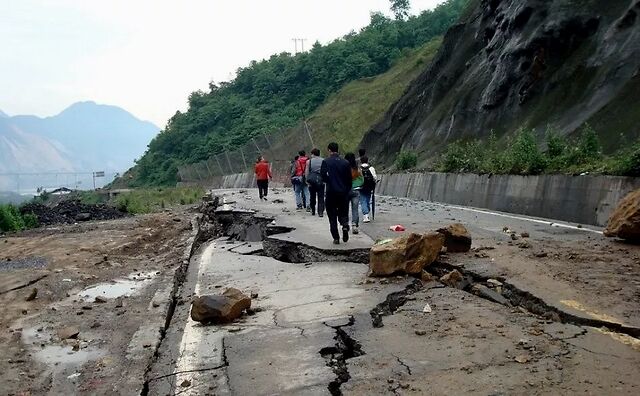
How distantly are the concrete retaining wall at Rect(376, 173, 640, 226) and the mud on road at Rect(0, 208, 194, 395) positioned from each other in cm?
878

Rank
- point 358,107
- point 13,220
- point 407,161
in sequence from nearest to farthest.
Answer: point 13,220
point 407,161
point 358,107

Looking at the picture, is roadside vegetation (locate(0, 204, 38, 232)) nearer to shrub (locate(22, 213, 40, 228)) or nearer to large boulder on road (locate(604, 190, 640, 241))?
shrub (locate(22, 213, 40, 228))

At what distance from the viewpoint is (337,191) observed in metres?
10.1

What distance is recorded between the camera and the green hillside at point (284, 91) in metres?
84.4

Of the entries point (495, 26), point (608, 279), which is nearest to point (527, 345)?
point (608, 279)

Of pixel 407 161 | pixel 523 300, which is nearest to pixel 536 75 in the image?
pixel 407 161

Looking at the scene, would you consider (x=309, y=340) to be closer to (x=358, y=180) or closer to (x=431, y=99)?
(x=358, y=180)

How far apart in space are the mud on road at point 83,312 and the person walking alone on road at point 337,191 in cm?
287

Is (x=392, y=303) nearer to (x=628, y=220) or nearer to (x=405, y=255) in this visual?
(x=405, y=255)

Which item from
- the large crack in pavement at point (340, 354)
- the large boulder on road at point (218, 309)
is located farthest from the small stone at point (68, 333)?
the large crack in pavement at point (340, 354)

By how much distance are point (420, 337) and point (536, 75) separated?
975 inches

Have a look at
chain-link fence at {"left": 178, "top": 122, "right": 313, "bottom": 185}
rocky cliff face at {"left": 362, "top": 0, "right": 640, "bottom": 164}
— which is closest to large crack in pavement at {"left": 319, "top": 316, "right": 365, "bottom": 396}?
rocky cliff face at {"left": 362, "top": 0, "right": 640, "bottom": 164}

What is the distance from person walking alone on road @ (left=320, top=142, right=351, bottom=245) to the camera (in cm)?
1010

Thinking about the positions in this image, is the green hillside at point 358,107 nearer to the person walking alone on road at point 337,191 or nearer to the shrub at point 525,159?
the shrub at point 525,159
